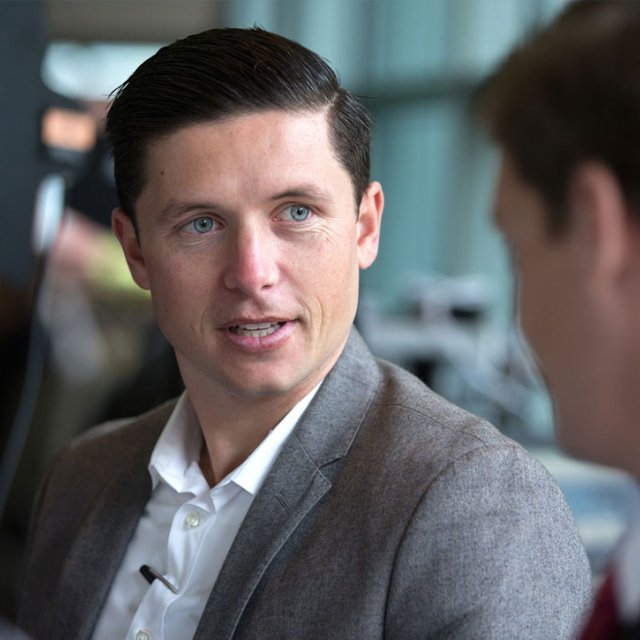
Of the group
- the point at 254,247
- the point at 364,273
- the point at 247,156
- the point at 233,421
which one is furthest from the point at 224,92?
the point at 364,273

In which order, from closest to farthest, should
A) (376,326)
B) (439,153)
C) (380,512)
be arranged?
(380,512) → (376,326) → (439,153)

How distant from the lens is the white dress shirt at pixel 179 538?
53.2 inches

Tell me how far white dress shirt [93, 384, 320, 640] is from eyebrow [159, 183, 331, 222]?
0.28 metres

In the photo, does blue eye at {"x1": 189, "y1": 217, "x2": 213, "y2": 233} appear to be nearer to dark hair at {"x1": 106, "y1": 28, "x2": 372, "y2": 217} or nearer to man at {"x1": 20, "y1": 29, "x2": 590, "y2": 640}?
man at {"x1": 20, "y1": 29, "x2": 590, "y2": 640}

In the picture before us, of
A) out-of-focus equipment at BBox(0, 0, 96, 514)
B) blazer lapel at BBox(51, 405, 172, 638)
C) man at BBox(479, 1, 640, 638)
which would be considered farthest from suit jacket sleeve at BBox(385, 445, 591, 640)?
out-of-focus equipment at BBox(0, 0, 96, 514)

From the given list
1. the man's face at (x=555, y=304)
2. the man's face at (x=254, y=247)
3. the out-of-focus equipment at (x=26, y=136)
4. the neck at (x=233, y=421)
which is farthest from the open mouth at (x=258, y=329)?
the out-of-focus equipment at (x=26, y=136)

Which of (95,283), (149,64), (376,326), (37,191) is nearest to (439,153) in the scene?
(376,326)

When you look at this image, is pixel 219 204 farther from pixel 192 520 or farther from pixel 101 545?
pixel 101 545

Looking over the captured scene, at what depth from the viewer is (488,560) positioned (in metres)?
1.15

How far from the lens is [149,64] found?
140 cm

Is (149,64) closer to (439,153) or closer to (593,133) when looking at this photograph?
(593,133)

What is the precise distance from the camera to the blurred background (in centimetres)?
244

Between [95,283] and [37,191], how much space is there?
54.7 inches

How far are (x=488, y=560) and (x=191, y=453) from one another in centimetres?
55
